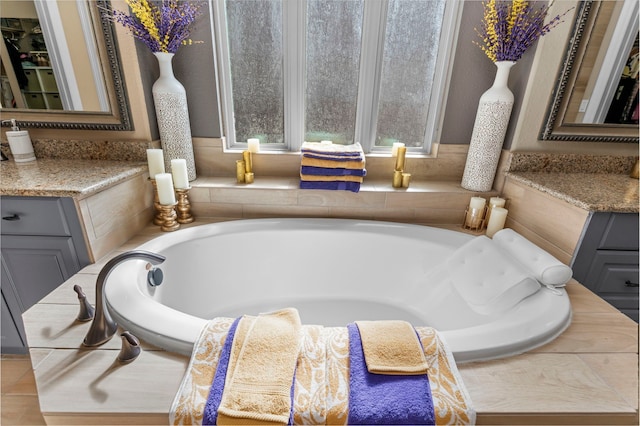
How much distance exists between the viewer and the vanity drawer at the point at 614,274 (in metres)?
1.26

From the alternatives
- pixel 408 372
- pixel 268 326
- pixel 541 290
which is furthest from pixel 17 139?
pixel 541 290

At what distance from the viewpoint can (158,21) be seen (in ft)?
4.40

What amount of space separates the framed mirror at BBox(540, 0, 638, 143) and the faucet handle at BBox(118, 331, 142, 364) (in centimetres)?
190

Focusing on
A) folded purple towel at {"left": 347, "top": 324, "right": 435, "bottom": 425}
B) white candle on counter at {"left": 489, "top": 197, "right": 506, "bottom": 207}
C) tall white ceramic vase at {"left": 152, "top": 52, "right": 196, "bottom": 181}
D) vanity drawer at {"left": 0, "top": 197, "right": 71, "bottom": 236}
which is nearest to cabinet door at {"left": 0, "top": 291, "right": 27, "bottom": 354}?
vanity drawer at {"left": 0, "top": 197, "right": 71, "bottom": 236}

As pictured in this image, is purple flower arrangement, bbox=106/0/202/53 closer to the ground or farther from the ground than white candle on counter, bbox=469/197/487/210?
farther from the ground

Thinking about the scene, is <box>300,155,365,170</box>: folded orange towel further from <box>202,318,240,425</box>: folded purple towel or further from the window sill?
<box>202,318,240,425</box>: folded purple towel

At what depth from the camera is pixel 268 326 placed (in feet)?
2.78

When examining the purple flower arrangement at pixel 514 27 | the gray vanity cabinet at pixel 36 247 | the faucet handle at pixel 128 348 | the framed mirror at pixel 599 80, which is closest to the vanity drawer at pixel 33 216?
the gray vanity cabinet at pixel 36 247

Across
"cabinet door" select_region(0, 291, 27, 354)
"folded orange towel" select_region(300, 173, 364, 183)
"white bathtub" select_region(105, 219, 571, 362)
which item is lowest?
"cabinet door" select_region(0, 291, 27, 354)

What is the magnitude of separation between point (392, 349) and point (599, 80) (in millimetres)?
1639

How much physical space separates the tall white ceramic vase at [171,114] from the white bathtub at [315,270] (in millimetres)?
415

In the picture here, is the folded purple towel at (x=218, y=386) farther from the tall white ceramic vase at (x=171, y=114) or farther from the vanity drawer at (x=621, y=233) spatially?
the vanity drawer at (x=621, y=233)

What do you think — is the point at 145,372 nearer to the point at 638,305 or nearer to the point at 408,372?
the point at 408,372

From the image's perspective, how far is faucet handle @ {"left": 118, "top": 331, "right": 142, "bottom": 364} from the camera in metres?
0.77
